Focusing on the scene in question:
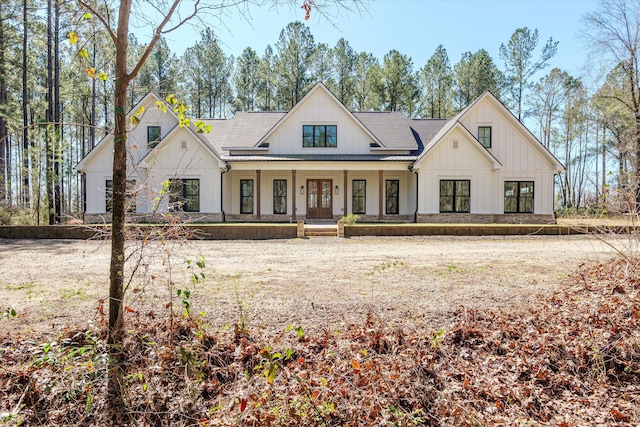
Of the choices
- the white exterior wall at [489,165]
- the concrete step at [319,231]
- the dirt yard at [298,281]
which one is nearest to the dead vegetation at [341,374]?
the dirt yard at [298,281]

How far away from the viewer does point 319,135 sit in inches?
759

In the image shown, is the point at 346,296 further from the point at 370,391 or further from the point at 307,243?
the point at 307,243

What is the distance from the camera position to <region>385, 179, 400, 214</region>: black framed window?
63.6ft

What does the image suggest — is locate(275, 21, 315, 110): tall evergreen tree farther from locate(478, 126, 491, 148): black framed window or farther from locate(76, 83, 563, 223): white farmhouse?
locate(478, 126, 491, 148): black framed window

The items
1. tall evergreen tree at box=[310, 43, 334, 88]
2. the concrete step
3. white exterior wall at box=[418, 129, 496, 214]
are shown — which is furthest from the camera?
tall evergreen tree at box=[310, 43, 334, 88]

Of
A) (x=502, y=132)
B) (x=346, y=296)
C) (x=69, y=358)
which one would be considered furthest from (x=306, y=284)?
(x=502, y=132)

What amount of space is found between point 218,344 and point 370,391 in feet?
5.58

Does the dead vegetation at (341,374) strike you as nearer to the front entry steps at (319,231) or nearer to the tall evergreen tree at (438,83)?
the front entry steps at (319,231)

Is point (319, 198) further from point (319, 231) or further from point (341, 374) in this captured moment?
point (341, 374)

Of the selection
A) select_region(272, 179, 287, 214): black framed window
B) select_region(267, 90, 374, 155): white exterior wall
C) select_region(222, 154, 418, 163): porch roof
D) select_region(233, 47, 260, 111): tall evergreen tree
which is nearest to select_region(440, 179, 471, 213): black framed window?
select_region(222, 154, 418, 163): porch roof

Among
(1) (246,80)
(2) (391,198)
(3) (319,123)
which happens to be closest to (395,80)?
(1) (246,80)

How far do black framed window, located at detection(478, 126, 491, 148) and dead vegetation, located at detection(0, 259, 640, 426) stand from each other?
626 inches

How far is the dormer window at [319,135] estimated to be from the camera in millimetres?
19266

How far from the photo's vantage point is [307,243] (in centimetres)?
1153
